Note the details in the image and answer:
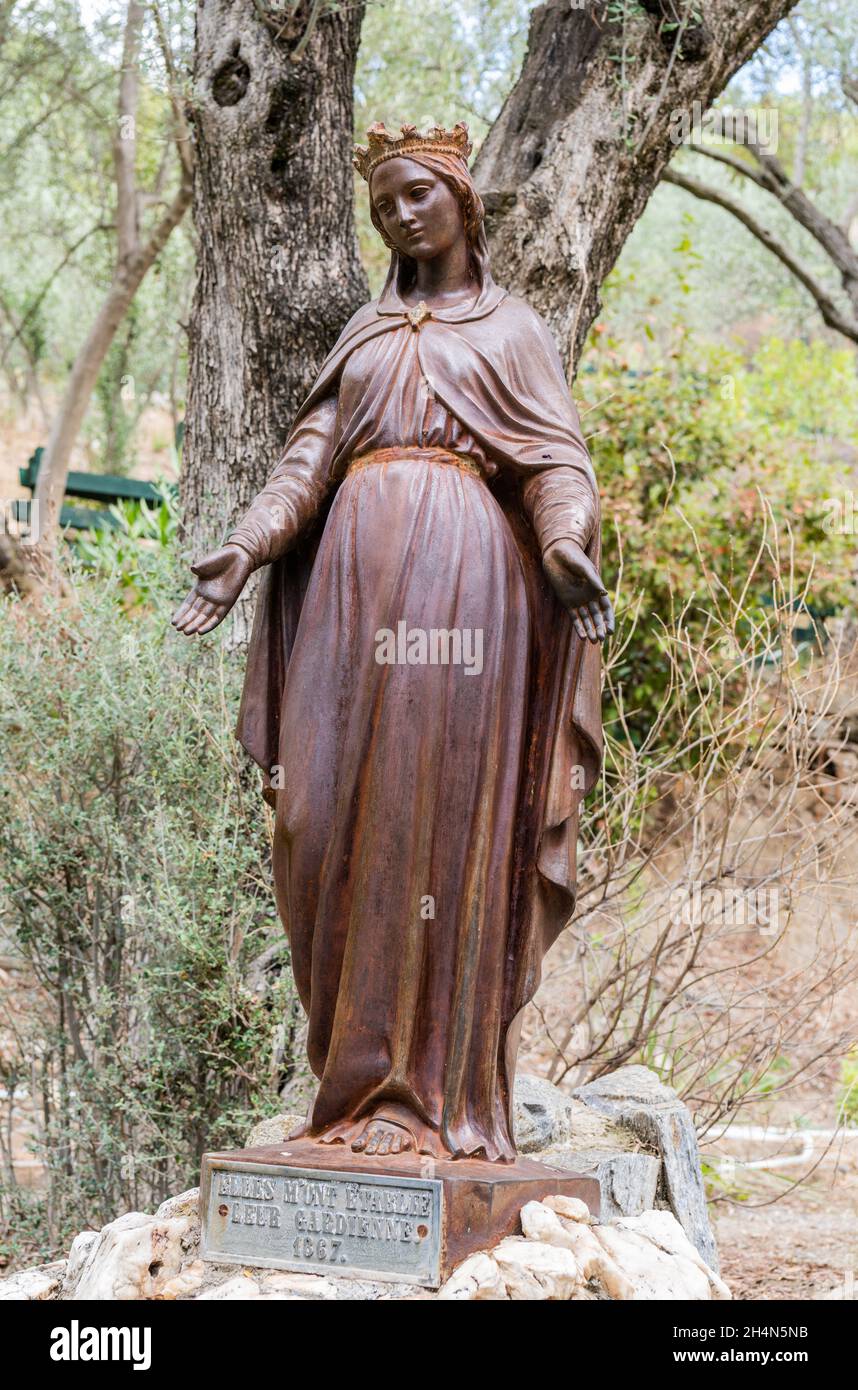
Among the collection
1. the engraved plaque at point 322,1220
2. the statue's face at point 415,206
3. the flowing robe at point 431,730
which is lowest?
the engraved plaque at point 322,1220

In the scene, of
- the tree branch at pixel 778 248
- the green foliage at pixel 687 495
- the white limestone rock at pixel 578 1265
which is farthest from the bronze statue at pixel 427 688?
the tree branch at pixel 778 248

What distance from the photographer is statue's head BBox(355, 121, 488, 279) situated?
4.43 meters

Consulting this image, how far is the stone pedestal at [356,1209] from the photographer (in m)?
3.74

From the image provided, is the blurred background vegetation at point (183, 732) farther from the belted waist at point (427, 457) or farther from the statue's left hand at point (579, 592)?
the statue's left hand at point (579, 592)

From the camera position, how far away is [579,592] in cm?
399

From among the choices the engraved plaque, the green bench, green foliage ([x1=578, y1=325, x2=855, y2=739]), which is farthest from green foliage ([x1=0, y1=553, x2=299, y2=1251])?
the green bench

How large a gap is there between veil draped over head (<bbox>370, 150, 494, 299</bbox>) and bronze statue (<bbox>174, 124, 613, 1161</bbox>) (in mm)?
10

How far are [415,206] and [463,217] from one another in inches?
8.2

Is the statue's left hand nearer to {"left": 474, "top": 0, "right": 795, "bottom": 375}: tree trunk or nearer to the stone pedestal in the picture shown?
the stone pedestal

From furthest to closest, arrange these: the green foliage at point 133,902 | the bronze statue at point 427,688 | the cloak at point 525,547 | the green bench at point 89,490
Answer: the green bench at point 89,490
the green foliage at point 133,902
the cloak at point 525,547
the bronze statue at point 427,688

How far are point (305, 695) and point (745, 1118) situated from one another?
24.4 feet

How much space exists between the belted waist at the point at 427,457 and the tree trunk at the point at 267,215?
9.63ft

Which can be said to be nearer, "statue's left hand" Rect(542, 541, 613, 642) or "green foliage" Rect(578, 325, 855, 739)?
"statue's left hand" Rect(542, 541, 613, 642)
